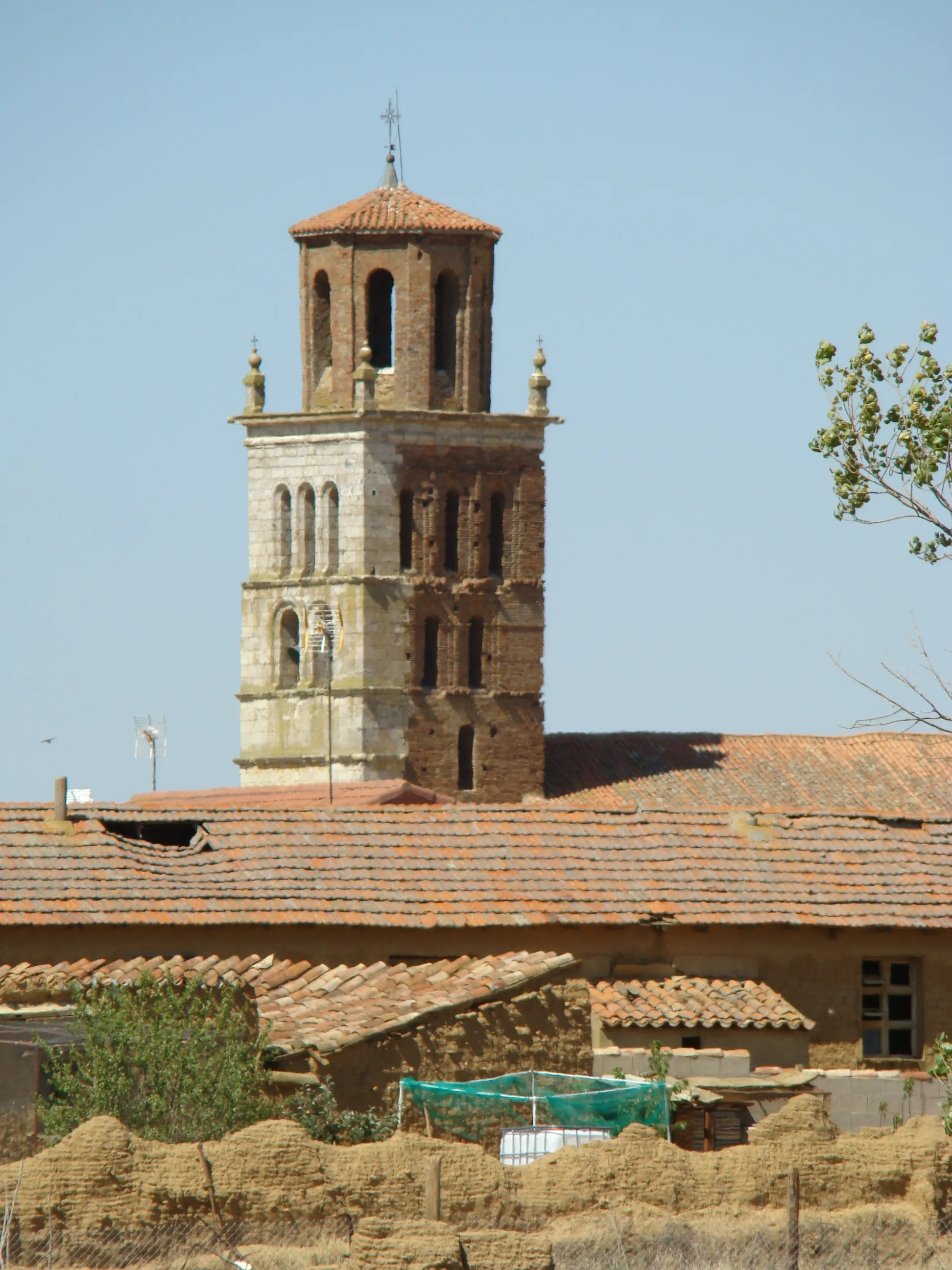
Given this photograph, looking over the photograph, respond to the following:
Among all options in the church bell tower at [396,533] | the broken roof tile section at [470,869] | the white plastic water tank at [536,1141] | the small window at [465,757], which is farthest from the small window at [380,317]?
the white plastic water tank at [536,1141]

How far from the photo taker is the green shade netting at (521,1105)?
22.4m

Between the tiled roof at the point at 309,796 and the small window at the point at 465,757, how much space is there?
286 inches

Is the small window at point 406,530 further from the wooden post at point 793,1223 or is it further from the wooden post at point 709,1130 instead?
the wooden post at point 793,1223

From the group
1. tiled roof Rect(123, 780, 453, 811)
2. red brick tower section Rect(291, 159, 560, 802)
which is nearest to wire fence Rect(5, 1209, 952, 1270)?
tiled roof Rect(123, 780, 453, 811)

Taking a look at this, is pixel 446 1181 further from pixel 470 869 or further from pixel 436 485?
pixel 436 485

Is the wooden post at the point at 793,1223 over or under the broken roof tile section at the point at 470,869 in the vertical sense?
under

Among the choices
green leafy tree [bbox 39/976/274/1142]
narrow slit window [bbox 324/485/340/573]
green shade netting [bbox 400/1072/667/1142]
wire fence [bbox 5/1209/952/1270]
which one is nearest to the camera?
wire fence [bbox 5/1209/952/1270]

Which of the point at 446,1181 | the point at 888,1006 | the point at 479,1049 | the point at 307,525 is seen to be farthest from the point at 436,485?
the point at 446,1181

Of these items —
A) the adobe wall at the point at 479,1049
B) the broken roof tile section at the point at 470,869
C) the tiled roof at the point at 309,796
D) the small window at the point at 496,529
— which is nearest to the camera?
the adobe wall at the point at 479,1049

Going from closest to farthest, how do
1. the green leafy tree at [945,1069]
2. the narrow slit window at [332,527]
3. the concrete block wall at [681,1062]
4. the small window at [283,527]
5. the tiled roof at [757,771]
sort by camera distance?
the green leafy tree at [945,1069] → the concrete block wall at [681,1062] → the tiled roof at [757,771] → the narrow slit window at [332,527] → the small window at [283,527]

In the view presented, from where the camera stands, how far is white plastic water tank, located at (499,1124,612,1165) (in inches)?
859

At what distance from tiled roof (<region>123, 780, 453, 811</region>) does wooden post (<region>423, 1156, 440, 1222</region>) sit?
77.6 feet

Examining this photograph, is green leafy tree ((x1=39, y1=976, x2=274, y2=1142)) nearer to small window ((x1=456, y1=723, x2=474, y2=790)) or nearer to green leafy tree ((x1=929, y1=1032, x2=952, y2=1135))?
green leafy tree ((x1=929, y1=1032, x2=952, y2=1135))

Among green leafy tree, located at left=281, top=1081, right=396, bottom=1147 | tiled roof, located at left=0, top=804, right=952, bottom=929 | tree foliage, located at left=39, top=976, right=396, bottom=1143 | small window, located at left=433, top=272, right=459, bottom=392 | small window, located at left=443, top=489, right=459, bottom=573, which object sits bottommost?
green leafy tree, located at left=281, top=1081, right=396, bottom=1147
